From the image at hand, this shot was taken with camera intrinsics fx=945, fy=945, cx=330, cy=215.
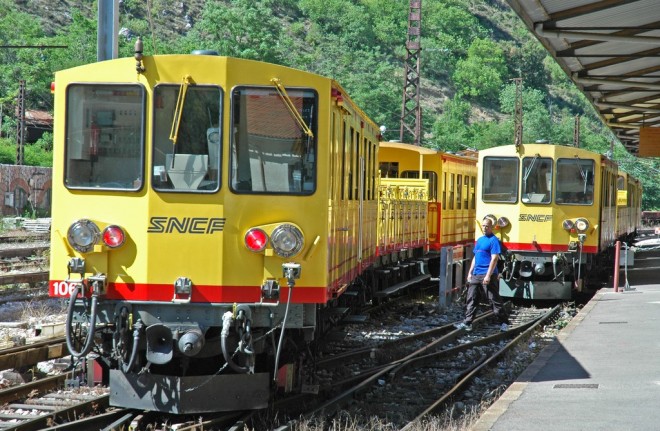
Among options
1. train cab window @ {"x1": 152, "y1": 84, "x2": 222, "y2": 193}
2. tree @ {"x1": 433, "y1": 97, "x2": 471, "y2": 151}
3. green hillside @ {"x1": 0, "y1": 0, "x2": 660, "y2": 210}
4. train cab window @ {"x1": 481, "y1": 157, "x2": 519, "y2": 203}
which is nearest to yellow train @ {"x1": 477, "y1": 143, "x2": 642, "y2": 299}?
train cab window @ {"x1": 481, "y1": 157, "x2": 519, "y2": 203}

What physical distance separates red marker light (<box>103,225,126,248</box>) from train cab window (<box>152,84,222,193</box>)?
486 mm

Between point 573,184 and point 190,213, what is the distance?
12.8 m

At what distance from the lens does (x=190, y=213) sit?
816 centimetres

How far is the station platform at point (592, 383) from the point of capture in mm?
7707

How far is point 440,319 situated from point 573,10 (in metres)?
6.09

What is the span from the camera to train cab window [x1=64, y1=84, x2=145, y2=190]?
8.23 meters

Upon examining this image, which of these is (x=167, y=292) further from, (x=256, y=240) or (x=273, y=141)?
(x=273, y=141)

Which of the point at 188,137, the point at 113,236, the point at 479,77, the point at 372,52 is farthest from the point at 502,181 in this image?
the point at 372,52

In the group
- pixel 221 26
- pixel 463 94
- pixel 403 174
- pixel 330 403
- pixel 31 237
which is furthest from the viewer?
pixel 463 94

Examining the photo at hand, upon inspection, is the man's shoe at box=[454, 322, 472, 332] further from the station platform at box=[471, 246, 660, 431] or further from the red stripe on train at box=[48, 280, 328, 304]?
the red stripe on train at box=[48, 280, 328, 304]

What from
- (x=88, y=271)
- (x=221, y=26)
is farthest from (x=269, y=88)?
(x=221, y=26)

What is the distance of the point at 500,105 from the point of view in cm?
11381

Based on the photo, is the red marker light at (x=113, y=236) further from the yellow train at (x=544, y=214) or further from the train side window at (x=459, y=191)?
the train side window at (x=459, y=191)

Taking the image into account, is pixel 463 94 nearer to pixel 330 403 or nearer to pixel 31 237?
pixel 31 237
